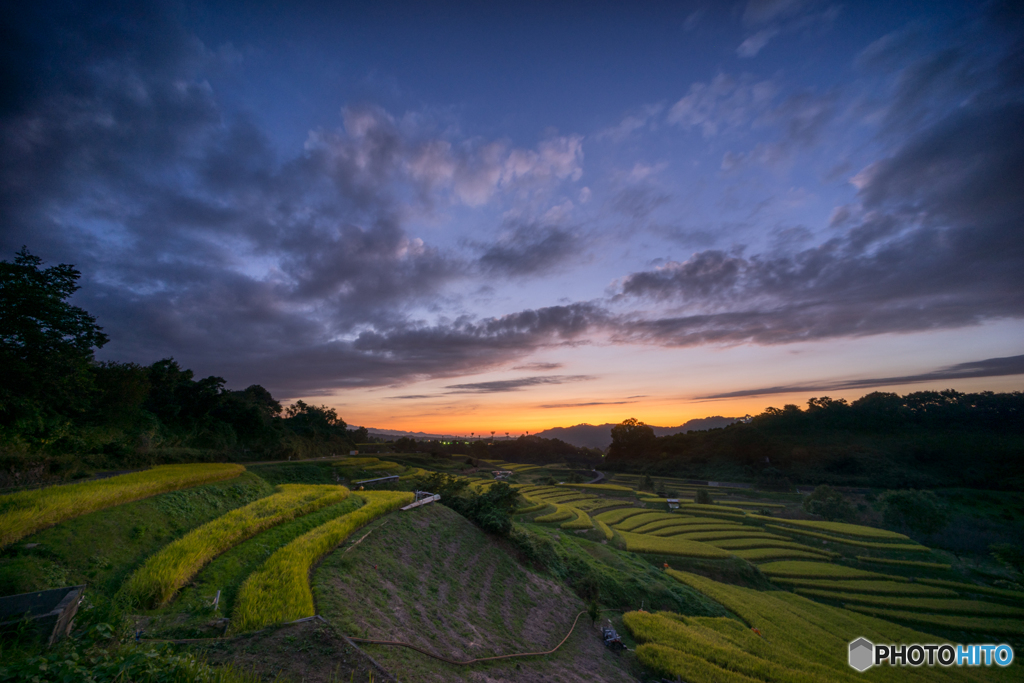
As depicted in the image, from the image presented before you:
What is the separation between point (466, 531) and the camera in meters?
17.9

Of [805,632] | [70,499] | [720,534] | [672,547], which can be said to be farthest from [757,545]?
[70,499]

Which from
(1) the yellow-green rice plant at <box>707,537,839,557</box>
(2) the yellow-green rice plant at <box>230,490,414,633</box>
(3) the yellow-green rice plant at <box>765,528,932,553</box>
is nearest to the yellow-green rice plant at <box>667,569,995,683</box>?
(1) the yellow-green rice plant at <box>707,537,839,557</box>

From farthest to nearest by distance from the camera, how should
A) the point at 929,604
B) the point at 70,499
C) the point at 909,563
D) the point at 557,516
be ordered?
the point at 557,516
the point at 909,563
the point at 929,604
the point at 70,499

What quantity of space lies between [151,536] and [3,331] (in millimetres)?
18332

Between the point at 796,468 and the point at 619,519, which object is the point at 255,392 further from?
the point at 796,468

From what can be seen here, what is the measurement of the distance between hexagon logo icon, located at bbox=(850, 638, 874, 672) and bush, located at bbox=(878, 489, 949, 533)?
1626 inches

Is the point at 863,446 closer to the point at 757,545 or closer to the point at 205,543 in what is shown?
the point at 757,545

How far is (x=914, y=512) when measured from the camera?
44344 millimetres

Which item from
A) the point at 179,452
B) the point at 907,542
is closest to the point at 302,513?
the point at 179,452

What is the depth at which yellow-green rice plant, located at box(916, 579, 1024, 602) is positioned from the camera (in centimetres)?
2832

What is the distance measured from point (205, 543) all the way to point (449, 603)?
808 centimetres

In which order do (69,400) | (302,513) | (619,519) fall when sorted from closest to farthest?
(302,513), (69,400), (619,519)

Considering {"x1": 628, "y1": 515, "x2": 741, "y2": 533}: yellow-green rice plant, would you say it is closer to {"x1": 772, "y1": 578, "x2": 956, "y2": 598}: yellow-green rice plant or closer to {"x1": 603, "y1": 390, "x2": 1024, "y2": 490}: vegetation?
{"x1": 772, "y1": 578, "x2": 956, "y2": 598}: yellow-green rice plant

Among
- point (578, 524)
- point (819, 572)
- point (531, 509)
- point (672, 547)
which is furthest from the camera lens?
point (531, 509)
